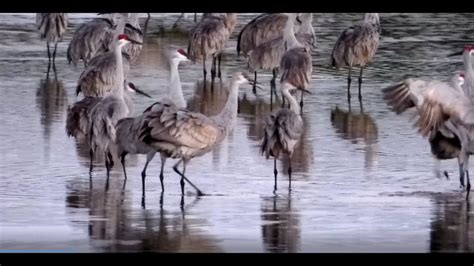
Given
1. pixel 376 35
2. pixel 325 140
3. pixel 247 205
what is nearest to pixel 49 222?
pixel 247 205

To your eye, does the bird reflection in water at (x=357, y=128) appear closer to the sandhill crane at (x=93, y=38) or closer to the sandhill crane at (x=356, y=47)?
the sandhill crane at (x=356, y=47)

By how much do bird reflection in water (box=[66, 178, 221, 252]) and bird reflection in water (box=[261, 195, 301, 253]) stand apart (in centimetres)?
45

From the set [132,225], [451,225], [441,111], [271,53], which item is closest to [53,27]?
[271,53]

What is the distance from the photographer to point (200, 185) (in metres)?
13.5

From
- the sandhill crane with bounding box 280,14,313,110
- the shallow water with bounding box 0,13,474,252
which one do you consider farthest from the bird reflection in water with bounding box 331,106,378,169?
the sandhill crane with bounding box 280,14,313,110

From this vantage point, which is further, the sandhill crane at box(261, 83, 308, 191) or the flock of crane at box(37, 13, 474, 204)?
the sandhill crane at box(261, 83, 308, 191)

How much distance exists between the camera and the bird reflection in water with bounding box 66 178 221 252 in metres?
10.8

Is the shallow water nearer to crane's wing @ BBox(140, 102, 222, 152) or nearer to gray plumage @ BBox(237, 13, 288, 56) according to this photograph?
crane's wing @ BBox(140, 102, 222, 152)

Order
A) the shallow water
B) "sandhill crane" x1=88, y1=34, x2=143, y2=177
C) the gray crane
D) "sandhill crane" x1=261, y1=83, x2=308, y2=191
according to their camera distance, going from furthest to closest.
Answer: the gray crane, "sandhill crane" x1=88, y1=34, x2=143, y2=177, "sandhill crane" x1=261, y1=83, x2=308, y2=191, the shallow water

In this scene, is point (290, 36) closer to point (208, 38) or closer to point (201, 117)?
point (208, 38)

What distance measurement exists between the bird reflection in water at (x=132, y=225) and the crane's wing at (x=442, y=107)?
2160mm

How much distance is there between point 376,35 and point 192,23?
665cm

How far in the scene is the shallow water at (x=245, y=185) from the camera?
11102mm

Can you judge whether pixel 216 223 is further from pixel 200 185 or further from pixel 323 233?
pixel 200 185
